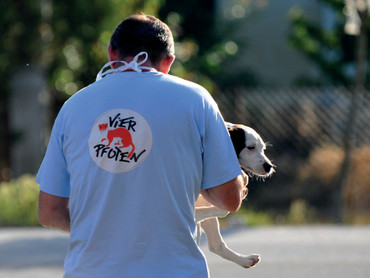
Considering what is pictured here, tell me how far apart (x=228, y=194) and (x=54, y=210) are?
0.56 metres

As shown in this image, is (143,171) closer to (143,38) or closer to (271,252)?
(143,38)

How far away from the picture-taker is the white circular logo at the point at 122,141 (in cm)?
218

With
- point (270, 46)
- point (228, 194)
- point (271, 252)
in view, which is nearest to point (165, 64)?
point (228, 194)

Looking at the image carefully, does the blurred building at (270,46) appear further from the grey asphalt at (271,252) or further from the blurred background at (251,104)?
the grey asphalt at (271,252)

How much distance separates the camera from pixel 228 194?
7.48ft

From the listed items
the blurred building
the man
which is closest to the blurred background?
the blurred building

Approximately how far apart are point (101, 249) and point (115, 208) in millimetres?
129

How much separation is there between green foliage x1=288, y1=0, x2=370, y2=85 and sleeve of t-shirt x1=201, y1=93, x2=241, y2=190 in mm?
8795

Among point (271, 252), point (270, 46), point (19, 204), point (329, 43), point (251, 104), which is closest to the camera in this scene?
point (271, 252)

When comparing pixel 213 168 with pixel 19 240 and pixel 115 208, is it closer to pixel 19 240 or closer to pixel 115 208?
pixel 115 208

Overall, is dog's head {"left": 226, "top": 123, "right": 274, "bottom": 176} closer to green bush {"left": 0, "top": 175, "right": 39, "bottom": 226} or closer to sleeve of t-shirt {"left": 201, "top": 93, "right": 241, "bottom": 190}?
sleeve of t-shirt {"left": 201, "top": 93, "right": 241, "bottom": 190}

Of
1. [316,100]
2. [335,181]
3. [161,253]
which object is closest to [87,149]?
[161,253]

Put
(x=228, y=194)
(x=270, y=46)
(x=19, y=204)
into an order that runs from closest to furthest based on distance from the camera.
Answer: (x=228, y=194) < (x=19, y=204) < (x=270, y=46)

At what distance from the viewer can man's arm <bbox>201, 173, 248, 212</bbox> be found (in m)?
2.27
